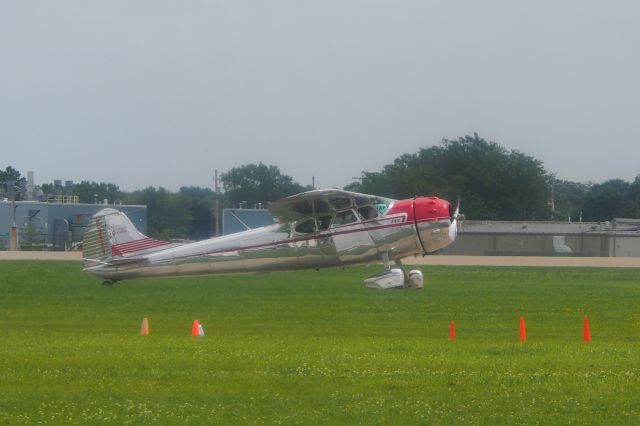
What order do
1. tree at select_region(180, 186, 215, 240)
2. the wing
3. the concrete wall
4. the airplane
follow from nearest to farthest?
the wing → the airplane → the concrete wall → tree at select_region(180, 186, 215, 240)

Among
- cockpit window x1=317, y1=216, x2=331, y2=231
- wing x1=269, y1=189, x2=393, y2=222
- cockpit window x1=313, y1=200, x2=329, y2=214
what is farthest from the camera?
cockpit window x1=317, y1=216, x2=331, y2=231

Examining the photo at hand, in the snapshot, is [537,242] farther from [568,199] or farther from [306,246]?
[568,199]

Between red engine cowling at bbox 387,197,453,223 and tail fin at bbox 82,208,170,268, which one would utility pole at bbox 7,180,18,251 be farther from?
red engine cowling at bbox 387,197,453,223

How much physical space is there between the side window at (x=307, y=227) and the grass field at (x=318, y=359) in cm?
196

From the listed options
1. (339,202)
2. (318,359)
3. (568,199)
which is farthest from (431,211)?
(568,199)

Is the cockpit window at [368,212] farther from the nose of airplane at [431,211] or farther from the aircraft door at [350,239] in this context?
the nose of airplane at [431,211]

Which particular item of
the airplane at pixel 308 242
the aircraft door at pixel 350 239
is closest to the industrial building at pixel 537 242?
the airplane at pixel 308 242

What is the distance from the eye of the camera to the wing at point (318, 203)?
26.7 meters

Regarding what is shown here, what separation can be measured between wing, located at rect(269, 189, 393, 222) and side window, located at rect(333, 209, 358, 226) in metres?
0.14

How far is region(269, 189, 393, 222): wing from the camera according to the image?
87.6ft

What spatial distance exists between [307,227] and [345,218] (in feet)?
3.37

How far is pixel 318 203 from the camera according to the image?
89.0 feet

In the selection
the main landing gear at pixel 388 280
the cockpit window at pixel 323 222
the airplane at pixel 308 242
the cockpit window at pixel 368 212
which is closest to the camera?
the main landing gear at pixel 388 280

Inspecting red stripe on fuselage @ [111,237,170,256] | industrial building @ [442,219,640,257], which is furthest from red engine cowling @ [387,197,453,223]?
industrial building @ [442,219,640,257]
